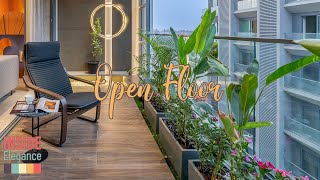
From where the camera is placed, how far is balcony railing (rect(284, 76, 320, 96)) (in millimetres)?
1626

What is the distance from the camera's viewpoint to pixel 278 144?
194 centimetres

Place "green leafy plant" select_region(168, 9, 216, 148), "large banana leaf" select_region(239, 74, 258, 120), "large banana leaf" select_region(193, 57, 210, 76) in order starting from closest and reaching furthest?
1. "large banana leaf" select_region(239, 74, 258, 120)
2. "green leafy plant" select_region(168, 9, 216, 148)
3. "large banana leaf" select_region(193, 57, 210, 76)

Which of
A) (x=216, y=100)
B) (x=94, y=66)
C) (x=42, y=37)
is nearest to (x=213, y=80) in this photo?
(x=216, y=100)

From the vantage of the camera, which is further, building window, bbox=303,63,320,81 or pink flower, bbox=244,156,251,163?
pink flower, bbox=244,156,251,163

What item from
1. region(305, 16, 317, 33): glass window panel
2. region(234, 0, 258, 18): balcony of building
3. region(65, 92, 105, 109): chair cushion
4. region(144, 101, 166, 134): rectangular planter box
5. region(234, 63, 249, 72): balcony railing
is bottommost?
region(144, 101, 166, 134): rectangular planter box

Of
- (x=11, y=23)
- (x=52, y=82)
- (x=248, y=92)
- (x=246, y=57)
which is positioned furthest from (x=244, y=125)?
(x=11, y=23)

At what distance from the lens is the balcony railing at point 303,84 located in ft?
5.33

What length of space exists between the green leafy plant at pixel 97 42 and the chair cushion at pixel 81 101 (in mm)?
4488

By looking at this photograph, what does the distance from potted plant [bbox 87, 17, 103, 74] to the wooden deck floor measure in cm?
395

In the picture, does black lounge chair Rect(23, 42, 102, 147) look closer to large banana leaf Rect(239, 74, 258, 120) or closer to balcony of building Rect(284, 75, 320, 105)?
large banana leaf Rect(239, 74, 258, 120)

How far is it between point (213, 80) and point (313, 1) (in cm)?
153

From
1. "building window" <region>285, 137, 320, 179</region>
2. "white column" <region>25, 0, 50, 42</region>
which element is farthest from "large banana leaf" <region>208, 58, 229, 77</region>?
"white column" <region>25, 0, 50, 42</region>

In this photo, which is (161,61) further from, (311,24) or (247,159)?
(311,24)

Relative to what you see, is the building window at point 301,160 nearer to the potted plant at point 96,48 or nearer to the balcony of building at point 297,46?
the balcony of building at point 297,46
